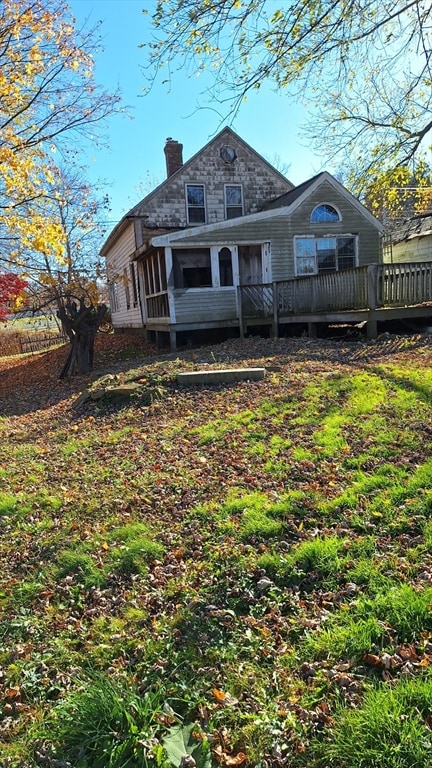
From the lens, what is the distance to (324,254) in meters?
18.5

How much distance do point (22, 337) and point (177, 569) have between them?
3423 centimetres

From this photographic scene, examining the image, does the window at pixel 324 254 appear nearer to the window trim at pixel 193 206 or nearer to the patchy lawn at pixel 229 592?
the window trim at pixel 193 206

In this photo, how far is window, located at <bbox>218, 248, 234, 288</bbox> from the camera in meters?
17.6

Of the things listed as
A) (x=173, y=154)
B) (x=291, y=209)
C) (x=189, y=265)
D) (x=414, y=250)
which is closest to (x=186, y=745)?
(x=189, y=265)

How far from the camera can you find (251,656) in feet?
9.17

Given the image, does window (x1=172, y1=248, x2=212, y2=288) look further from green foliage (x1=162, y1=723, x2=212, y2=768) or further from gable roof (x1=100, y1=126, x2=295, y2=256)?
green foliage (x1=162, y1=723, x2=212, y2=768)

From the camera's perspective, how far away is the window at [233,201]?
2069 cm

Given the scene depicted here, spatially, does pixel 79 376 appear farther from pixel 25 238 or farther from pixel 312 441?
pixel 312 441

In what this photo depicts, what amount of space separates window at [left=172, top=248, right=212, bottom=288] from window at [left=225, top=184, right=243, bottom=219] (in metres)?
4.02

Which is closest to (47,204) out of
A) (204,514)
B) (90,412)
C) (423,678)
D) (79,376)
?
(79,376)

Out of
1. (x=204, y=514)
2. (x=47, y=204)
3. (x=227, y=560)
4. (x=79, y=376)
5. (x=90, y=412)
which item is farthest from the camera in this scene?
(x=79, y=376)

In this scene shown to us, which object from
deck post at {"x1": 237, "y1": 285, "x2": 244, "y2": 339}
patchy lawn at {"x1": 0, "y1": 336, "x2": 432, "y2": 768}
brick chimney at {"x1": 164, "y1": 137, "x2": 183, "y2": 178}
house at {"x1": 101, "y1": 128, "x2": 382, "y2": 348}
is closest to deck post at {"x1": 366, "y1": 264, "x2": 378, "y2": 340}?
patchy lawn at {"x1": 0, "y1": 336, "x2": 432, "y2": 768}

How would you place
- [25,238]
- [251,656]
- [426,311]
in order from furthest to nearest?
[426,311], [25,238], [251,656]

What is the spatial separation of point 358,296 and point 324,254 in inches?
262
